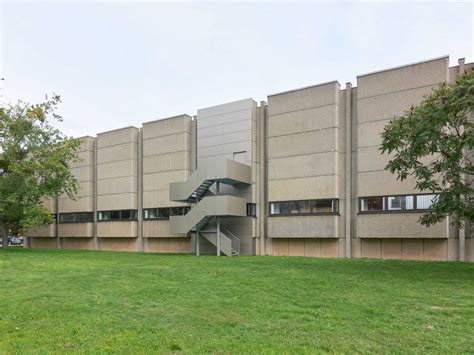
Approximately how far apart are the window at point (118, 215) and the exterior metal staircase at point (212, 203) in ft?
26.4

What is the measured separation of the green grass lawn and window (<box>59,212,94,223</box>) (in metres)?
26.4

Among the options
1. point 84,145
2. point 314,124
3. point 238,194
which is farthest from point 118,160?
point 314,124

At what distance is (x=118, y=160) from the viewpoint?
122ft

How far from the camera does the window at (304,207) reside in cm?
2589

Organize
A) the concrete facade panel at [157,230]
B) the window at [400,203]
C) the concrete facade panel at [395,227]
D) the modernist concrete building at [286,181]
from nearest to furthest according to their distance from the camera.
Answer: the concrete facade panel at [395,227], the window at [400,203], the modernist concrete building at [286,181], the concrete facade panel at [157,230]

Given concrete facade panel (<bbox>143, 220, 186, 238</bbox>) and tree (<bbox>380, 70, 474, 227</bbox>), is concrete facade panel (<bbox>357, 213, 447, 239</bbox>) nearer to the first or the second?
tree (<bbox>380, 70, 474, 227</bbox>)

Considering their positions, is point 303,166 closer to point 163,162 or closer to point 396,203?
point 396,203

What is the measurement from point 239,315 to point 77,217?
119 ft

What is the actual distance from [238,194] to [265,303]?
20398 mm

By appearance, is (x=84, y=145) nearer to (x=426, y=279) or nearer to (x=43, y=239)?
(x=43, y=239)

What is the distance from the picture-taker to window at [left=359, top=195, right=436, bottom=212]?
22.6 meters

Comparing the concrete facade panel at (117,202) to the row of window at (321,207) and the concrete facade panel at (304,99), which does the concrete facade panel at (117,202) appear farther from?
the concrete facade panel at (304,99)

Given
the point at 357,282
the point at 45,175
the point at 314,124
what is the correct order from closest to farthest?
the point at 357,282, the point at 314,124, the point at 45,175

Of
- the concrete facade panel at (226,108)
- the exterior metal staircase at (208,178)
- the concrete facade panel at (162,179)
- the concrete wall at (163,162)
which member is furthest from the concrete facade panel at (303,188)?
the concrete wall at (163,162)
